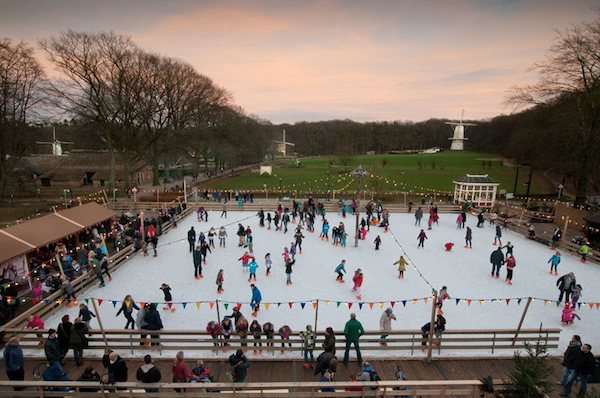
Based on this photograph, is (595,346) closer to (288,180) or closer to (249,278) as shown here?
(249,278)

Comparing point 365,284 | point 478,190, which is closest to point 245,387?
point 365,284

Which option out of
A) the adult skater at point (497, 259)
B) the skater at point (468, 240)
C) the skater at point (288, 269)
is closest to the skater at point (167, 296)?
the skater at point (288, 269)

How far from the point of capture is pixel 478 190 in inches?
1185

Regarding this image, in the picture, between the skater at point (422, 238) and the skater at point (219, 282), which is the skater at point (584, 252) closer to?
the skater at point (422, 238)

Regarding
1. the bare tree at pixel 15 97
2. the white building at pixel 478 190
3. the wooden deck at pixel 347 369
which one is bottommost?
the wooden deck at pixel 347 369

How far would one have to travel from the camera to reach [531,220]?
2633 cm

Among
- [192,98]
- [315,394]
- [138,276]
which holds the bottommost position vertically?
[138,276]

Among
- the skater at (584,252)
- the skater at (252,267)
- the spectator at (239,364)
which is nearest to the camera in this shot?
the spectator at (239,364)

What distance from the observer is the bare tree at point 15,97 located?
28525 millimetres

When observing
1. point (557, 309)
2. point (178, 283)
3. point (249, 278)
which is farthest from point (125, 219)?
point (557, 309)

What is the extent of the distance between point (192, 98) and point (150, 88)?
650cm

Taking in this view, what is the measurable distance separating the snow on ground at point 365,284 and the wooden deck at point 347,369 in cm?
54

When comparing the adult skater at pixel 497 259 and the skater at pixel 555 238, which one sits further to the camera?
the skater at pixel 555 238

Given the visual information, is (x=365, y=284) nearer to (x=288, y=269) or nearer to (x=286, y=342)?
(x=288, y=269)
